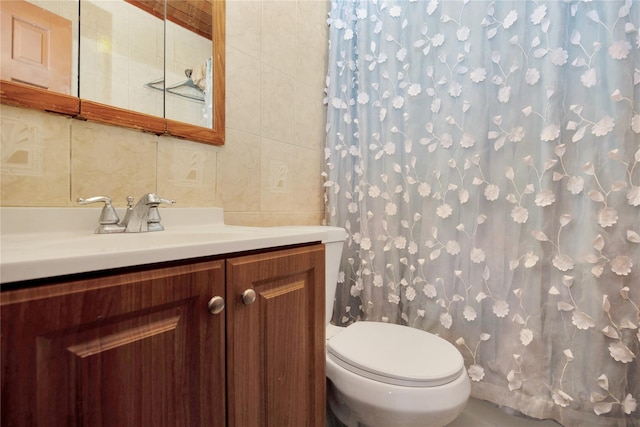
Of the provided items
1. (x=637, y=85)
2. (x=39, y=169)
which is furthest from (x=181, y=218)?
(x=637, y=85)

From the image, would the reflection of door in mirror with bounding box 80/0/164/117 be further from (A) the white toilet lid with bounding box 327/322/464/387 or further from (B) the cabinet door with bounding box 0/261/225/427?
(A) the white toilet lid with bounding box 327/322/464/387

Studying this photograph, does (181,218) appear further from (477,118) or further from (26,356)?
(477,118)

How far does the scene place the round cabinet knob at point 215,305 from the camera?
0.53 metres

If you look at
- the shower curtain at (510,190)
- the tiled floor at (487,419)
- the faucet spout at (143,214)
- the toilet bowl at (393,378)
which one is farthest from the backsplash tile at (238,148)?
the tiled floor at (487,419)

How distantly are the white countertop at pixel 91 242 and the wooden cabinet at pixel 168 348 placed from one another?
2 centimetres

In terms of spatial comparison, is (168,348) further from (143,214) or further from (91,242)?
(143,214)

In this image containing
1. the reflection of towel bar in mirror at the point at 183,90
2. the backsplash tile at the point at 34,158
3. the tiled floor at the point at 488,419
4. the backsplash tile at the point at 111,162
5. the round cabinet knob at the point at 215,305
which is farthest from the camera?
the tiled floor at the point at 488,419

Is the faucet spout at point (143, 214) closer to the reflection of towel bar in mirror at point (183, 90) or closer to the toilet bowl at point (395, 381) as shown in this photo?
the reflection of towel bar in mirror at point (183, 90)

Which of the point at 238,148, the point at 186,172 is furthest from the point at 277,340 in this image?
the point at 238,148

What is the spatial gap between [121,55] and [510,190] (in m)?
1.34

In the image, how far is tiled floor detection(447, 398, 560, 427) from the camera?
3.79 ft

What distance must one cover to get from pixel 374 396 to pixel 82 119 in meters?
1.08

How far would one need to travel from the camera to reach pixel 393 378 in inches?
33.2

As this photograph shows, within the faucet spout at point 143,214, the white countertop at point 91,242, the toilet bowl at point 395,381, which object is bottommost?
the toilet bowl at point 395,381
